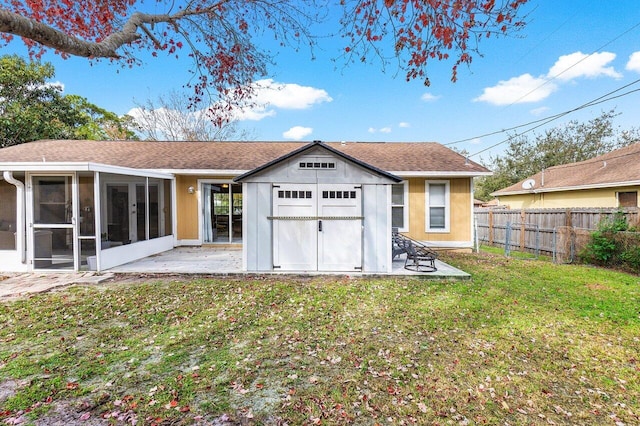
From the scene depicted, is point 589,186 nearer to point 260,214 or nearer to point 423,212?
point 423,212

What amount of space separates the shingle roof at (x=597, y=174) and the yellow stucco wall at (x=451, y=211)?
6.77 meters

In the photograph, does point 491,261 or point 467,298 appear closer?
point 467,298

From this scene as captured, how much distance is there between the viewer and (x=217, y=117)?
248 inches

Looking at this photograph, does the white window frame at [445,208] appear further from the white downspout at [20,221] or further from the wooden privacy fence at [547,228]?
the white downspout at [20,221]

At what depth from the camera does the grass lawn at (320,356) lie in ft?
8.18

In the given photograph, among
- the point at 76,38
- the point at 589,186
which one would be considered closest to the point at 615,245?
the point at 589,186

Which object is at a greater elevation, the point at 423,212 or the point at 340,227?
the point at 423,212

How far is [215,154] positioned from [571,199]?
16.7m

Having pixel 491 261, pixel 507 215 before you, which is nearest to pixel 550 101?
pixel 507 215

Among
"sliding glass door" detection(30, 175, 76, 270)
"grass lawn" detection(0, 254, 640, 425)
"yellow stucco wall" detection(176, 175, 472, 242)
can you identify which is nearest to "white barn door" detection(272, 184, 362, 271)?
"grass lawn" detection(0, 254, 640, 425)

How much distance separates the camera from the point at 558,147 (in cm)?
2545

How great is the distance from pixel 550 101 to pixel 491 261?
1220cm

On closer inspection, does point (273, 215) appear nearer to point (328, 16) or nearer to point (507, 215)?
point (328, 16)

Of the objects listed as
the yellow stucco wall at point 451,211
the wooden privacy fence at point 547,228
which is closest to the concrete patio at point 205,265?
the yellow stucco wall at point 451,211
